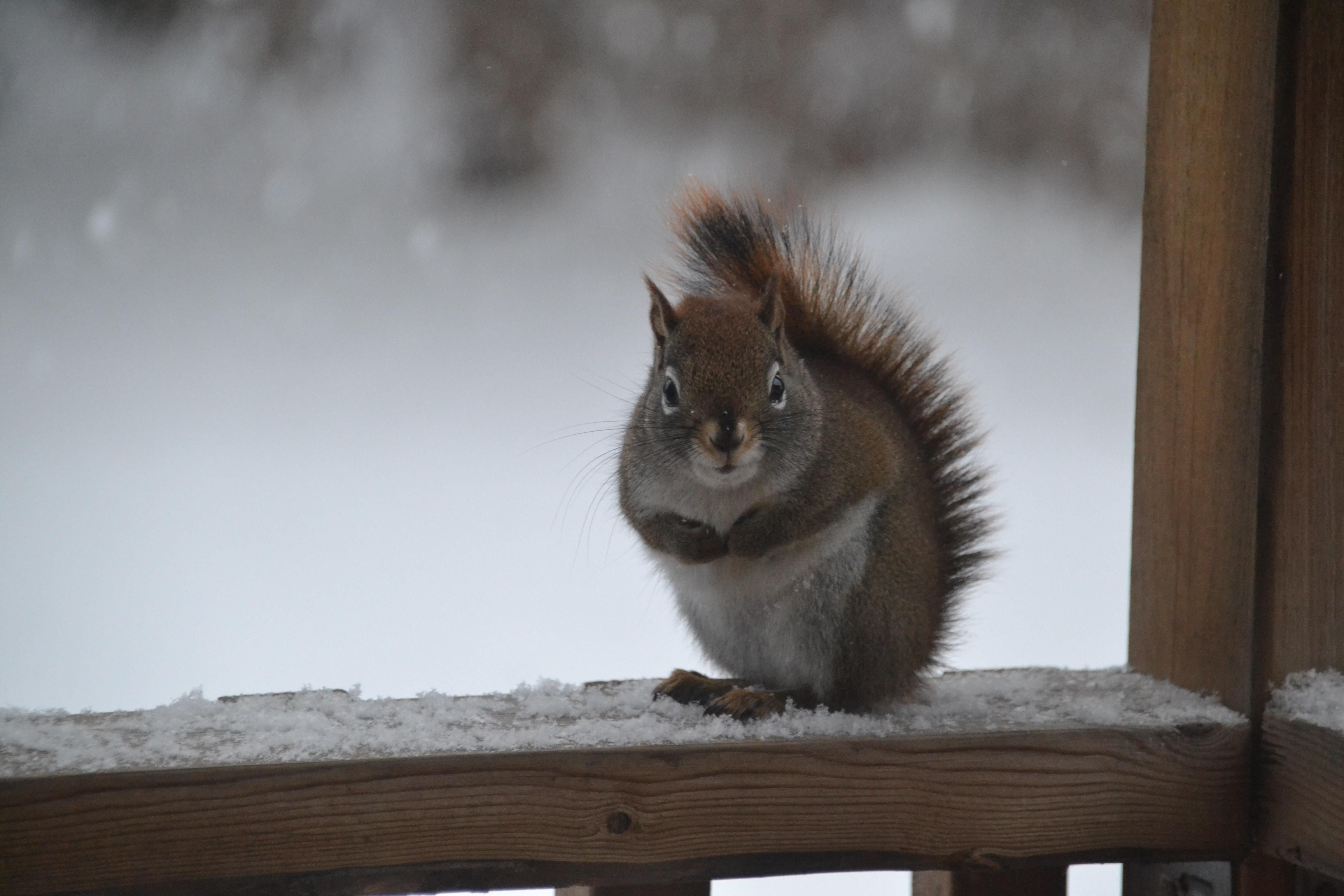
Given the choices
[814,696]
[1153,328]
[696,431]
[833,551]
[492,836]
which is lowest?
[492,836]

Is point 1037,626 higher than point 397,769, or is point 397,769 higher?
point 1037,626

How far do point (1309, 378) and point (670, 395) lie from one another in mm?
750

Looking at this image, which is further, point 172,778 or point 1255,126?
point 1255,126

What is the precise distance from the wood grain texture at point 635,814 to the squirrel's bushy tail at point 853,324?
0.33 meters

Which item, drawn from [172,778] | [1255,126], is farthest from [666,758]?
[1255,126]

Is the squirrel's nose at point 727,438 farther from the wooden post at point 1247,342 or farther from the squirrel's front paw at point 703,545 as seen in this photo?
the wooden post at point 1247,342

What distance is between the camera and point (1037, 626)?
7.22 ft

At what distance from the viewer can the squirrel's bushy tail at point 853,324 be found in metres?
1.67

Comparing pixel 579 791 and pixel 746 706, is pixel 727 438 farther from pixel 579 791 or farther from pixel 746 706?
pixel 579 791

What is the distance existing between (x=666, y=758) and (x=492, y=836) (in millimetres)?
196

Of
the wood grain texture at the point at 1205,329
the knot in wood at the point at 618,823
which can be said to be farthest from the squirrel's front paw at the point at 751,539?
the wood grain texture at the point at 1205,329

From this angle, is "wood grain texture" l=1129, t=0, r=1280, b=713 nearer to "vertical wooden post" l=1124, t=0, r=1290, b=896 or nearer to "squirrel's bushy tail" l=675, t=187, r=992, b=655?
"vertical wooden post" l=1124, t=0, r=1290, b=896

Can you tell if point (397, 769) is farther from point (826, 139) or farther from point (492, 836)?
point (826, 139)

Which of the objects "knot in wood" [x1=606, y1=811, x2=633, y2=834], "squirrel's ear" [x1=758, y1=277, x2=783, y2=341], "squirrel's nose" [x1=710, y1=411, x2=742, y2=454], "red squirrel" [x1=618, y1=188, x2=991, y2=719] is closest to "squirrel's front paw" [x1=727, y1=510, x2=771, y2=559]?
"red squirrel" [x1=618, y1=188, x2=991, y2=719]
